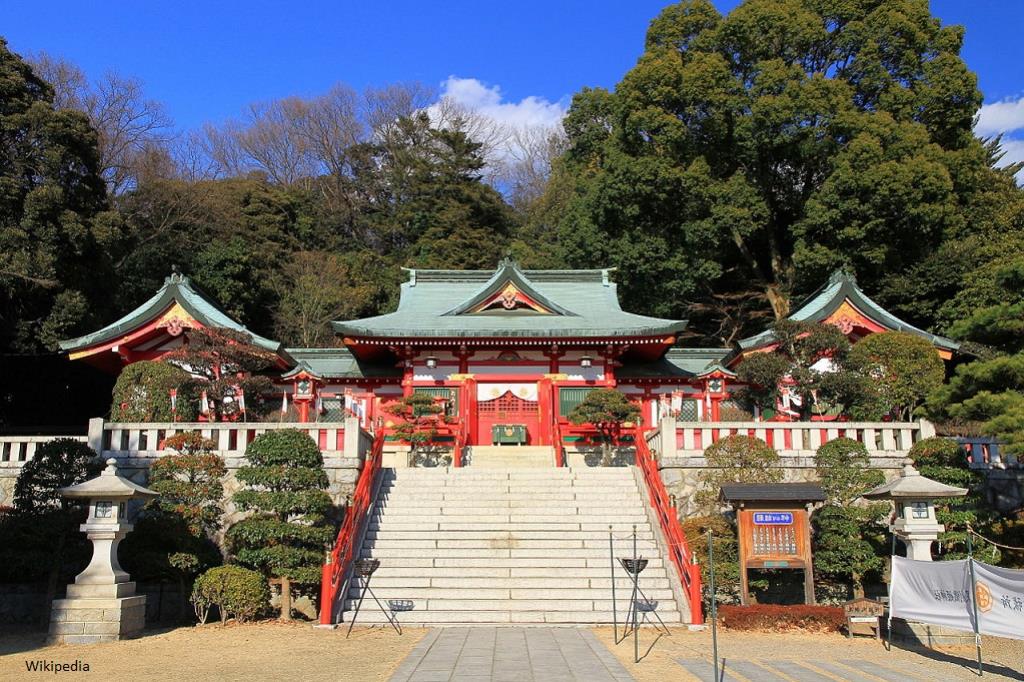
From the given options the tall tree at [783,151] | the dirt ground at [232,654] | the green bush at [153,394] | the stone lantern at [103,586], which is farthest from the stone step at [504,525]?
the tall tree at [783,151]

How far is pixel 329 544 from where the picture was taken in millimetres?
12844

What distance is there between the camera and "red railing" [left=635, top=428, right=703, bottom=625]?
38.3 feet

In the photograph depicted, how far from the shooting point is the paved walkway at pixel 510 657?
836 centimetres

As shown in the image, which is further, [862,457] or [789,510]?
[862,457]

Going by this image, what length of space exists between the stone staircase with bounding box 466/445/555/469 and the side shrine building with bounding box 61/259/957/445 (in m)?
0.92

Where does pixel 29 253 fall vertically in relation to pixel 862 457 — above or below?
above

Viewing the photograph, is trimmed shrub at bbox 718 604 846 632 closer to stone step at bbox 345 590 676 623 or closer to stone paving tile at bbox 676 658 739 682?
stone step at bbox 345 590 676 623

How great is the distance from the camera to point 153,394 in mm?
17750

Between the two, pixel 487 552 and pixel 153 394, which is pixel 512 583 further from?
pixel 153 394

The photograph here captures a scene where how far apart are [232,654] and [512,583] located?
174 inches

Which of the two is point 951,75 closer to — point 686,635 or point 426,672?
point 686,635

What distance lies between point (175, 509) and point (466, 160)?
32.1m

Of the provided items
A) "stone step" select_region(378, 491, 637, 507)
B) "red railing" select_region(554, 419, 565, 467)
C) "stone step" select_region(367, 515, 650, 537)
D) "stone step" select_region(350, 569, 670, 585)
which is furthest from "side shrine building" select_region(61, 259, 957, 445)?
"stone step" select_region(350, 569, 670, 585)

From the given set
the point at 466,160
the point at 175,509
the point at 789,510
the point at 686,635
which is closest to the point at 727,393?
the point at 789,510
